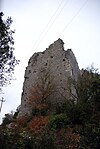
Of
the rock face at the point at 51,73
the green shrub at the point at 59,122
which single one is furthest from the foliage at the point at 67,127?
the rock face at the point at 51,73

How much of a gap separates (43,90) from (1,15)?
1665cm

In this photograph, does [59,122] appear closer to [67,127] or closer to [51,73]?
[67,127]

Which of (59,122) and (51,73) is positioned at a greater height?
(51,73)

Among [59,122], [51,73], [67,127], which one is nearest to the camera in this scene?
[67,127]

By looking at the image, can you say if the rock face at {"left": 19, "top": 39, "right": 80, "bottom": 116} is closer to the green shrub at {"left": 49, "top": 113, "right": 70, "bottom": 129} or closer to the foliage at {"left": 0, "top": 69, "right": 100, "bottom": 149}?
the foliage at {"left": 0, "top": 69, "right": 100, "bottom": 149}

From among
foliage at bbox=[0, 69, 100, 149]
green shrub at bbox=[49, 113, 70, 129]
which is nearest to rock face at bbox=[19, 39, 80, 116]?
foliage at bbox=[0, 69, 100, 149]

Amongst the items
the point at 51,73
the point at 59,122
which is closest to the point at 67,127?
the point at 59,122

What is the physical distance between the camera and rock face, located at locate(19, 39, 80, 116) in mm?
32062

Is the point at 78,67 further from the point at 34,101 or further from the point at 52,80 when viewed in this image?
the point at 34,101

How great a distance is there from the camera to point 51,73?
3406 centimetres

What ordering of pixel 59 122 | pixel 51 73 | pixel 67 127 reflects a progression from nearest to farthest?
pixel 67 127 → pixel 59 122 → pixel 51 73

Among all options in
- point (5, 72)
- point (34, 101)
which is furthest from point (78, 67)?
point (5, 72)

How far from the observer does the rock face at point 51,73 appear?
32062 mm

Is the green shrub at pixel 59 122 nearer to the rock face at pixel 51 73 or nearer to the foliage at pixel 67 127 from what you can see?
the foliage at pixel 67 127
